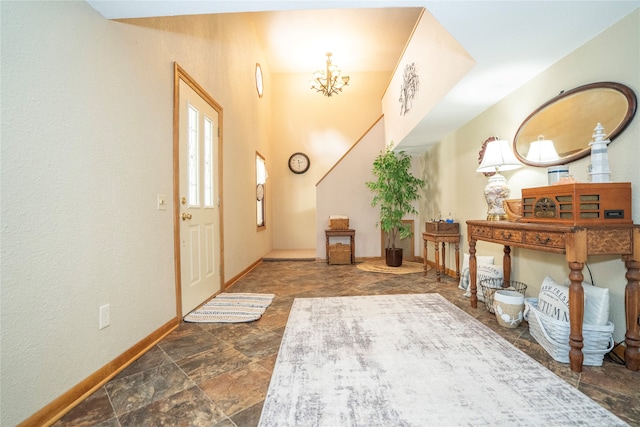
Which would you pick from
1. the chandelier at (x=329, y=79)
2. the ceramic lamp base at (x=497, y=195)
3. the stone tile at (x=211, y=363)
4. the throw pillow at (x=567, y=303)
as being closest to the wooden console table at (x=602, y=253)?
the throw pillow at (x=567, y=303)

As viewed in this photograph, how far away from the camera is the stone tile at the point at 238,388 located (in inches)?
53.2

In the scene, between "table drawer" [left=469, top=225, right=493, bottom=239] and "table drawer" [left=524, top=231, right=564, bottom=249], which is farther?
"table drawer" [left=469, top=225, right=493, bottom=239]

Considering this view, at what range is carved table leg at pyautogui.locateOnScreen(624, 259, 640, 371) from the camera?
5.19 ft

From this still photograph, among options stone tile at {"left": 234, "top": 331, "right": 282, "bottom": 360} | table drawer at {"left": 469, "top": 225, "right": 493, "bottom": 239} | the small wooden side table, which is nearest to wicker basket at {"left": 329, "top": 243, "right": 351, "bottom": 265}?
the small wooden side table

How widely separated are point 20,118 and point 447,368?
237 cm

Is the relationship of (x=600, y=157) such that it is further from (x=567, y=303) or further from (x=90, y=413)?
(x=90, y=413)

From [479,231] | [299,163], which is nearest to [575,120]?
[479,231]

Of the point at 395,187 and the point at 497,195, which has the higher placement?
the point at 395,187

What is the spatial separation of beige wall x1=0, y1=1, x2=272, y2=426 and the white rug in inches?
38.8

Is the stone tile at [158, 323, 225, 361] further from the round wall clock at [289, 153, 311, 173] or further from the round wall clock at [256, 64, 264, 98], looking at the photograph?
the round wall clock at [289, 153, 311, 173]

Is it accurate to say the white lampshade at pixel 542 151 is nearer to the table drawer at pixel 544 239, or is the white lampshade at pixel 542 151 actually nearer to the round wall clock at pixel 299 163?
the table drawer at pixel 544 239

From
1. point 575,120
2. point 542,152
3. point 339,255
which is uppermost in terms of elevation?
point 575,120

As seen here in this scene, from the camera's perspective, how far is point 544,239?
5.88 feet

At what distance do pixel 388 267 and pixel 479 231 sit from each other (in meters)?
2.28
